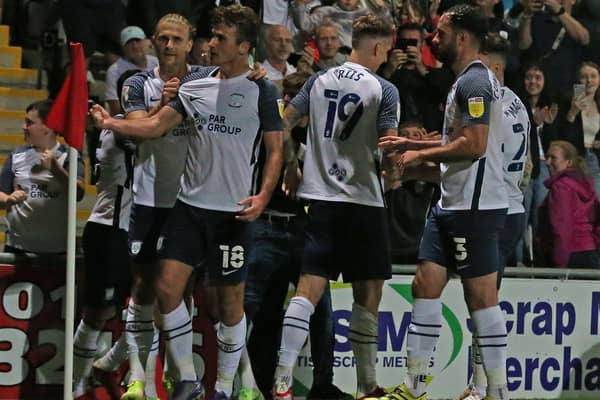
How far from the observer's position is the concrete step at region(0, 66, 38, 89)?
12.5m

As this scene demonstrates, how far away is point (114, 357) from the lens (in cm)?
885

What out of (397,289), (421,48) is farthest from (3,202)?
(421,48)

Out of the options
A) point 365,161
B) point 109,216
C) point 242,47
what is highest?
point 242,47

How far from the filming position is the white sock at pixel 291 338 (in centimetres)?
805

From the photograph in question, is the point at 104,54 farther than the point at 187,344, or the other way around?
the point at 104,54

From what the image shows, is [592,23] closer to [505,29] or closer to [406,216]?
[505,29]

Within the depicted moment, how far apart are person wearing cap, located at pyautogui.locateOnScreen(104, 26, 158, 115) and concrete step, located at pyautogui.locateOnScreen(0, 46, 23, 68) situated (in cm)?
129

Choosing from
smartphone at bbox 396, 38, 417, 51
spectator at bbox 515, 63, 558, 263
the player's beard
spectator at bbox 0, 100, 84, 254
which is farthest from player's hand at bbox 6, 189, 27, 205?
spectator at bbox 515, 63, 558, 263

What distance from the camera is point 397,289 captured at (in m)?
9.88

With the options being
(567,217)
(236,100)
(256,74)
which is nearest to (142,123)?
(236,100)

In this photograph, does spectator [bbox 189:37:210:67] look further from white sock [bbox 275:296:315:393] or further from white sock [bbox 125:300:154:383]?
white sock [bbox 275:296:315:393]

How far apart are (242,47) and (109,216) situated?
1.73 m

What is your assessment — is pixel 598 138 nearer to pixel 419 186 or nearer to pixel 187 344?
pixel 419 186

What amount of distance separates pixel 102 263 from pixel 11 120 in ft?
12.2
